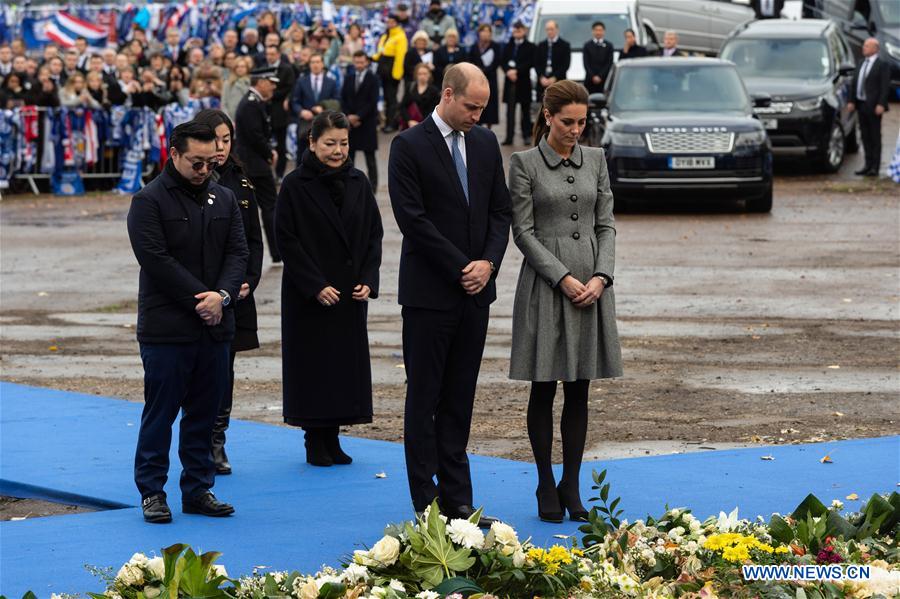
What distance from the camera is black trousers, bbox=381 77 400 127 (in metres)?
30.0

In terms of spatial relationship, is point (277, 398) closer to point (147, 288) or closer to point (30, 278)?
point (147, 288)

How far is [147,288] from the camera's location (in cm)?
770

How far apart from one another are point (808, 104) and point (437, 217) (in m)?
17.7

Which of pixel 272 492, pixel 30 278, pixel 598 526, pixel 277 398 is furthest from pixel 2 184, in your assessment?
pixel 598 526

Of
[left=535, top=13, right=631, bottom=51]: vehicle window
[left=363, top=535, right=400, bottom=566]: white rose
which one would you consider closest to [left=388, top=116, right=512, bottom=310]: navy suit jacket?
[left=363, top=535, right=400, bottom=566]: white rose

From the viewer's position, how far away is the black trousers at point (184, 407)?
25.1ft

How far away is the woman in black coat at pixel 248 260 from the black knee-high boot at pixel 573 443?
75.0 inches

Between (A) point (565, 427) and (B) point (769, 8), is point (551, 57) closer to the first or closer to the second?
(B) point (769, 8)

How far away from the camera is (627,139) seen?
2050 centimetres

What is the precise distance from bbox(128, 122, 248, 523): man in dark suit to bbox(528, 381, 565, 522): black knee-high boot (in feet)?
4.91

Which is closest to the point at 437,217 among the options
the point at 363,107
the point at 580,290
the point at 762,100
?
the point at 580,290

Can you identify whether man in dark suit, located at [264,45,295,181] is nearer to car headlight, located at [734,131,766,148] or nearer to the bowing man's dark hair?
car headlight, located at [734,131,766,148]

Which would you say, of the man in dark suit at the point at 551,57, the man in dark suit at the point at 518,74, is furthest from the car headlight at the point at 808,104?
the man in dark suit at the point at 518,74

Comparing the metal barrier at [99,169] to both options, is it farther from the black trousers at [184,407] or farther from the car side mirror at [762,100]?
the black trousers at [184,407]
